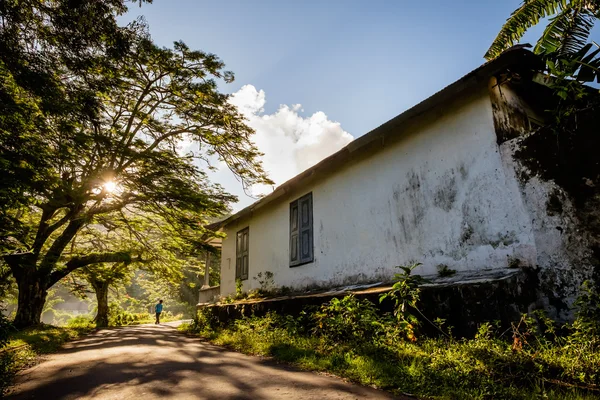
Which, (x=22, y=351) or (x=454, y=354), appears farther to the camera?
(x=22, y=351)

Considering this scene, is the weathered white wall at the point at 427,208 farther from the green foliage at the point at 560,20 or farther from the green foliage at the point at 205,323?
the green foliage at the point at 205,323

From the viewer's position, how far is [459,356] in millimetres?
3115

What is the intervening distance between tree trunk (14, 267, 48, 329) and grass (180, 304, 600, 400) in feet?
36.0

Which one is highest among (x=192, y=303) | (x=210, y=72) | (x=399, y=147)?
(x=210, y=72)

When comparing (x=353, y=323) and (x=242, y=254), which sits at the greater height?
(x=242, y=254)

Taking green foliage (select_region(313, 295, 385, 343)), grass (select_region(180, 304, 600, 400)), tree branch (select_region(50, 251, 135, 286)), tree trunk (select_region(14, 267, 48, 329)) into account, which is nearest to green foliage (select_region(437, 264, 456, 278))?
green foliage (select_region(313, 295, 385, 343))

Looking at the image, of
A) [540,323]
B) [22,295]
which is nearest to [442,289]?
[540,323]

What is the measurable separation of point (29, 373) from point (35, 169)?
290 cm

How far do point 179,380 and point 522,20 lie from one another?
25.4ft

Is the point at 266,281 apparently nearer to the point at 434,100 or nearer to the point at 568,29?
the point at 434,100

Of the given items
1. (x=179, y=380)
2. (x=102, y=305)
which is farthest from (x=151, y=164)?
(x=102, y=305)

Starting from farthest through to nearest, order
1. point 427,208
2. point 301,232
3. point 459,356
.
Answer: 1. point 301,232
2. point 427,208
3. point 459,356

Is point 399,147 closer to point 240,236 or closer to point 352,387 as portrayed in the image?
point 352,387

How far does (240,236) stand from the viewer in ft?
39.9
